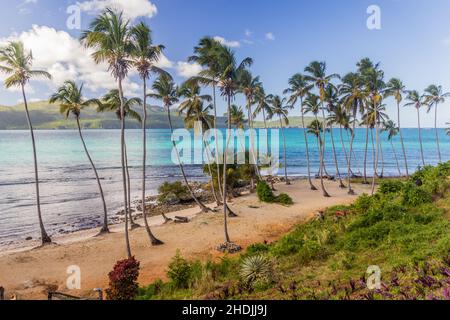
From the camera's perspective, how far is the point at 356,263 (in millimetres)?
11484

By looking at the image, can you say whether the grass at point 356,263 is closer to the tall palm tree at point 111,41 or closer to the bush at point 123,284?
the bush at point 123,284

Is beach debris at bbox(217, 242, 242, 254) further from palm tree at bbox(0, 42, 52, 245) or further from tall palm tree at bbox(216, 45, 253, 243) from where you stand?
palm tree at bbox(0, 42, 52, 245)

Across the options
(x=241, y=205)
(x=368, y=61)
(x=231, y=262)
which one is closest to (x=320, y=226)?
(x=231, y=262)

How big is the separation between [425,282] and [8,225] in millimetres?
39001

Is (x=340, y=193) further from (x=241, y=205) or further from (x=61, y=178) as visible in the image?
(x=61, y=178)

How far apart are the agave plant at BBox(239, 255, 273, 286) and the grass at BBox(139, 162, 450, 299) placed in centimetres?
8

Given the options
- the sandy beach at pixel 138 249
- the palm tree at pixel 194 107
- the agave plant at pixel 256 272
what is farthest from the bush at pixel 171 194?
the agave plant at pixel 256 272

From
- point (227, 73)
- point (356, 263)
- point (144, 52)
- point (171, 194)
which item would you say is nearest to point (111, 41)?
point (144, 52)

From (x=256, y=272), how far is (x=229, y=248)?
9.53m

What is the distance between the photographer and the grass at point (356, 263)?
321 inches

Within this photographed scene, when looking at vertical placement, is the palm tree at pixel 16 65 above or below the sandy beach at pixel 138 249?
above

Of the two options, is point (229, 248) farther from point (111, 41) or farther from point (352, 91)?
point (352, 91)

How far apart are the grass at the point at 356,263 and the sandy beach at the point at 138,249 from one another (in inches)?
188
